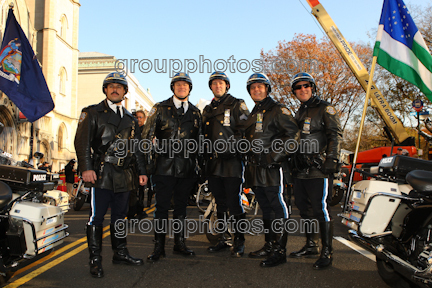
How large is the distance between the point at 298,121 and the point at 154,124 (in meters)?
→ 1.96

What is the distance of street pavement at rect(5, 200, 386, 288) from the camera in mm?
3488

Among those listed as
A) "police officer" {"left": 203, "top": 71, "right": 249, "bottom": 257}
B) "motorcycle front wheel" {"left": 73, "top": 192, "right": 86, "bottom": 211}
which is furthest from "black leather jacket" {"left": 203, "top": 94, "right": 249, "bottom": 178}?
"motorcycle front wheel" {"left": 73, "top": 192, "right": 86, "bottom": 211}

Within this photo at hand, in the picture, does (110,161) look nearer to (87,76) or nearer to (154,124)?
(154,124)

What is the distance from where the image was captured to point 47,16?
1211 inches

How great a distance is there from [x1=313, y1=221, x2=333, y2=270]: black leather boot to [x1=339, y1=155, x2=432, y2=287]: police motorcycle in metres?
0.58

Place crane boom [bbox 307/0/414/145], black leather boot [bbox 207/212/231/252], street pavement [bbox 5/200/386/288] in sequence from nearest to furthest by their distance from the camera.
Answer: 1. street pavement [bbox 5/200/386/288]
2. black leather boot [bbox 207/212/231/252]
3. crane boom [bbox 307/0/414/145]

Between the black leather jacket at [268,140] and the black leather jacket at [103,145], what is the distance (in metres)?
1.53

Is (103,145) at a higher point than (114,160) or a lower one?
higher

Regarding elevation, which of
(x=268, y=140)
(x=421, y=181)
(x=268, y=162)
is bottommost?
(x=421, y=181)

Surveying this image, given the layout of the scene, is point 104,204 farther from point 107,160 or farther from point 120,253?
point 120,253

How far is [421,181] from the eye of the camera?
2938mm

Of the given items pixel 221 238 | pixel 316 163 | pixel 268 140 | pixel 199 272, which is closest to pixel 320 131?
pixel 316 163

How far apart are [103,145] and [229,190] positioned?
172 cm

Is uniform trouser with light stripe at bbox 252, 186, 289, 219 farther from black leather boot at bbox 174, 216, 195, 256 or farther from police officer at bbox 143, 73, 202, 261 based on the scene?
black leather boot at bbox 174, 216, 195, 256
